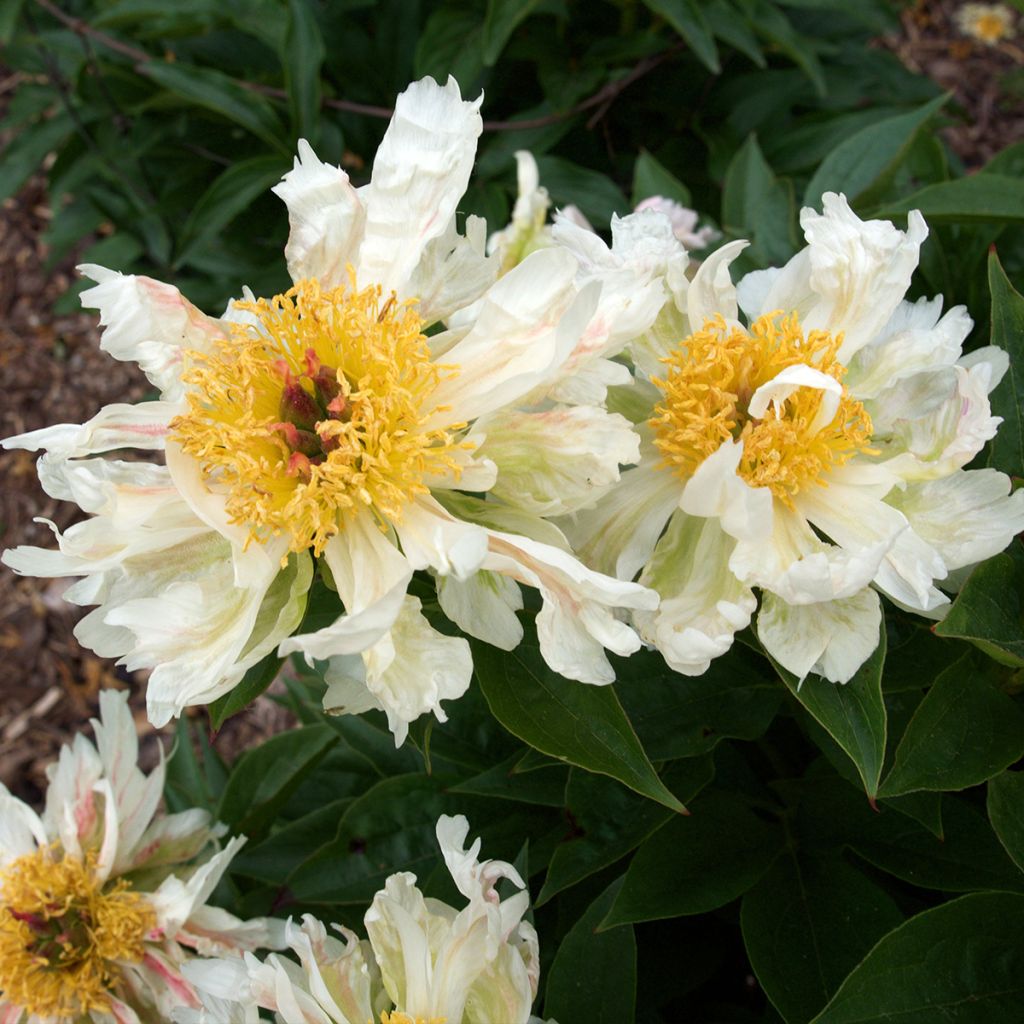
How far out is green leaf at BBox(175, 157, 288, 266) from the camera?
261 cm

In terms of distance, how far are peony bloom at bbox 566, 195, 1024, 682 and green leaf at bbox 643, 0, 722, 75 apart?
135 cm

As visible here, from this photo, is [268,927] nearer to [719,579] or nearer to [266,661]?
[266,661]

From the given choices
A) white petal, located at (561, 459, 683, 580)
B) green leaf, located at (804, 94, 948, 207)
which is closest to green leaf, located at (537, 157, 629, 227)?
green leaf, located at (804, 94, 948, 207)

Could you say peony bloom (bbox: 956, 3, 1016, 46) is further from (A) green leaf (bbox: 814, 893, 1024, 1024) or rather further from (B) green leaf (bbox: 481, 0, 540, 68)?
(A) green leaf (bbox: 814, 893, 1024, 1024)

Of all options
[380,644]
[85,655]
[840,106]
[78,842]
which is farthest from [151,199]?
[380,644]

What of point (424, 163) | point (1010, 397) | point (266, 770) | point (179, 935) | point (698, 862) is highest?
point (424, 163)

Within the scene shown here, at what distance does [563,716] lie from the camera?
1.14 meters

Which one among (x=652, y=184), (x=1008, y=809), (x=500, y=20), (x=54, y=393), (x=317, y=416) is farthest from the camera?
(x=54, y=393)

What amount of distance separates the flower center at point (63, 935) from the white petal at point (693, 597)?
0.92 meters

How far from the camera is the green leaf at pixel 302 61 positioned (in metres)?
2.38

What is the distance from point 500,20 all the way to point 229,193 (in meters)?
0.76

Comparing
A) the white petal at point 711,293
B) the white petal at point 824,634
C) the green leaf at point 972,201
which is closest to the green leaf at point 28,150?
the green leaf at point 972,201

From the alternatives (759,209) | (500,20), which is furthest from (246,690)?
(500,20)

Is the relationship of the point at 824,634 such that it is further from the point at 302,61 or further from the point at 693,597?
the point at 302,61
